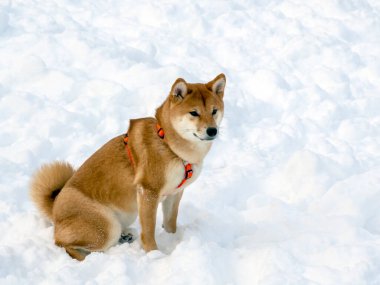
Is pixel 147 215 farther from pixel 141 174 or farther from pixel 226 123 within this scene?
pixel 226 123

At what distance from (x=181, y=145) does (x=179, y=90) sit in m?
0.48

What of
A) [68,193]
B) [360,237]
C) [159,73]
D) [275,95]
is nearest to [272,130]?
[275,95]

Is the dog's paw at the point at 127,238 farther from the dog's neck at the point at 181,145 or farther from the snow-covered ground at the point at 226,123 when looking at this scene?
the dog's neck at the point at 181,145

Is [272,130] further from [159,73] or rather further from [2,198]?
[2,198]

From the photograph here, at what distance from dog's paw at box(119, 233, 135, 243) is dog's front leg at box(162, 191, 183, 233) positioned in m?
0.33

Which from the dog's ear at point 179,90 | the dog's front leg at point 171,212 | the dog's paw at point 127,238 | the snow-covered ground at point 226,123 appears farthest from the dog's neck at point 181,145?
the dog's paw at point 127,238

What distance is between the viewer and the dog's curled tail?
4496mm

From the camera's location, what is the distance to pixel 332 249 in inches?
153

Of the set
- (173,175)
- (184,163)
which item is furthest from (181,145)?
(173,175)

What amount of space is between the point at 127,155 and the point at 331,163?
2.92 m

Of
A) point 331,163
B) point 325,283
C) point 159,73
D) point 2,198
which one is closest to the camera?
point 325,283

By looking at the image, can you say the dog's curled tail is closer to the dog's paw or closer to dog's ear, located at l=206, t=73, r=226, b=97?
the dog's paw

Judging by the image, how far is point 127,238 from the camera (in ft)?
14.9

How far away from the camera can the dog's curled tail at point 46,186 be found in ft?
14.8
